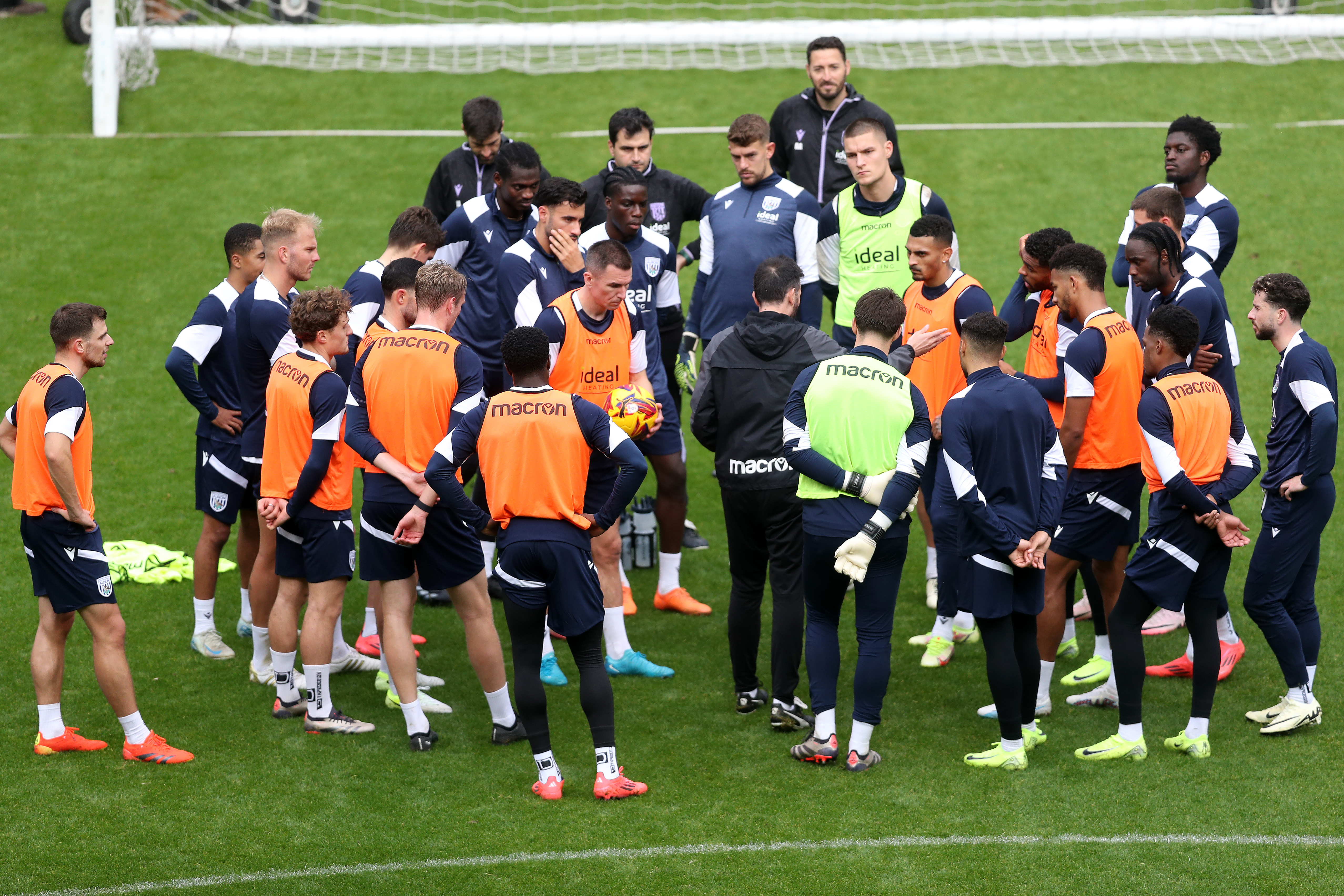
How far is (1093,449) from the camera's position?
6.50 m

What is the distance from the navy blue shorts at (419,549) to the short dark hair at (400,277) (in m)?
1.07

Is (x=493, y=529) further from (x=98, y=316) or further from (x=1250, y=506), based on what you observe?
(x=1250, y=506)

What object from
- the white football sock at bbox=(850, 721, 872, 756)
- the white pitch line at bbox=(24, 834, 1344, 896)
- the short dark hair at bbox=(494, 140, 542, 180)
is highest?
the short dark hair at bbox=(494, 140, 542, 180)

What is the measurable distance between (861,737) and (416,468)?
8.13 ft

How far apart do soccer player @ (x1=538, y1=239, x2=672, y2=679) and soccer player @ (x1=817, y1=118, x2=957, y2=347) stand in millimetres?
1400

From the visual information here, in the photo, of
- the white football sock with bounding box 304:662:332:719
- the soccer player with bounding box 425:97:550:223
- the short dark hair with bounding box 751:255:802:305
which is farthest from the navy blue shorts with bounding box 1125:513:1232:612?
the soccer player with bounding box 425:97:550:223

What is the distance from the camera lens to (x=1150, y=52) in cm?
1596

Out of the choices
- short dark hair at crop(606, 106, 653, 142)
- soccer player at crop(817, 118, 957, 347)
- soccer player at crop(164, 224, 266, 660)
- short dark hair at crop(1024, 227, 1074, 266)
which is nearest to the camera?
short dark hair at crop(1024, 227, 1074, 266)

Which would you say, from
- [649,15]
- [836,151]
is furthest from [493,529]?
[649,15]

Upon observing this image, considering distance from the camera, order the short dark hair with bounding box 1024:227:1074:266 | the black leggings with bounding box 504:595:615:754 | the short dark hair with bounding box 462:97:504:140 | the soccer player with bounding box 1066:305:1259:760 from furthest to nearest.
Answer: the short dark hair with bounding box 462:97:504:140 → the short dark hair with bounding box 1024:227:1074:266 → the soccer player with bounding box 1066:305:1259:760 → the black leggings with bounding box 504:595:615:754

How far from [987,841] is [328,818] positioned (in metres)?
2.85

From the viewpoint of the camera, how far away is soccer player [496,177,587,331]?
7.12 metres

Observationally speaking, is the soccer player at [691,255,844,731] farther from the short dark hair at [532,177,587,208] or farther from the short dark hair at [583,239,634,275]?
the short dark hair at [532,177,587,208]

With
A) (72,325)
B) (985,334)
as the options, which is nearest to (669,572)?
(985,334)
